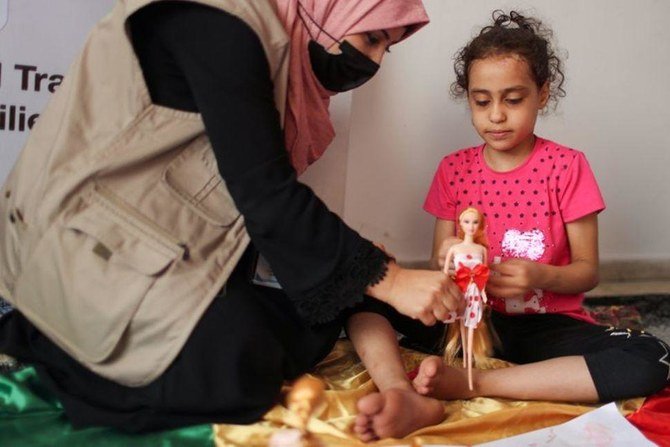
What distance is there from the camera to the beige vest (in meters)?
0.92

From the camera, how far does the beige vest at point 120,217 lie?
3.01 feet

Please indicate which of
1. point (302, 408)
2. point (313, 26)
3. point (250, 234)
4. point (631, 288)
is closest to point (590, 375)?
point (302, 408)

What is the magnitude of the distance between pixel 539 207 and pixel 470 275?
1.13 ft

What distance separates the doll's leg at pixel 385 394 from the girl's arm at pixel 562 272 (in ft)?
0.62

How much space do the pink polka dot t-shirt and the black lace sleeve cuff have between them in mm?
419

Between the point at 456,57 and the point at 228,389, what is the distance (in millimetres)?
1032

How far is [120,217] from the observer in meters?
0.93

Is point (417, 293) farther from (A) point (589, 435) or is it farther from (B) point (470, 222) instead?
(A) point (589, 435)

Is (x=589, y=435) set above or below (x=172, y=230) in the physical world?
below

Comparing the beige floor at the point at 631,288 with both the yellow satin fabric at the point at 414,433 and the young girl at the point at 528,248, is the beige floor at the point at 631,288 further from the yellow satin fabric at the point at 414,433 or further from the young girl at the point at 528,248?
the yellow satin fabric at the point at 414,433

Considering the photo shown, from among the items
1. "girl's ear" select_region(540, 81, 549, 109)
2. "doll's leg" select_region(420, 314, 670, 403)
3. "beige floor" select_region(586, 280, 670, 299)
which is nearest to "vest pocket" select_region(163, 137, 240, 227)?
"doll's leg" select_region(420, 314, 670, 403)

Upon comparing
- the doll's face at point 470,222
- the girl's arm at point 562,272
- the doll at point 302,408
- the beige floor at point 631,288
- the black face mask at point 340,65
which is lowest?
the beige floor at point 631,288

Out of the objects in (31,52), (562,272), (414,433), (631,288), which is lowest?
(631,288)

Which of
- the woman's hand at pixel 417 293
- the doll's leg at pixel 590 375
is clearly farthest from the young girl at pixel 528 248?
the woman's hand at pixel 417 293
